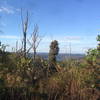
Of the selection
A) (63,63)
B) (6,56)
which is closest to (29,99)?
(63,63)

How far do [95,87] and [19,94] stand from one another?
2320 millimetres

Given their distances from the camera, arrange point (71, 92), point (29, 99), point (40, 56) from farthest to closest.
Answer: point (40, 56) → point (71, 92) → point (29, 99)

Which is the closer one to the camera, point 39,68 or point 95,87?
point 95,87

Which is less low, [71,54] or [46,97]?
[71,54]

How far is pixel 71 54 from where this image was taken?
25.1 ft

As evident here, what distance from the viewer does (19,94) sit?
5805mm

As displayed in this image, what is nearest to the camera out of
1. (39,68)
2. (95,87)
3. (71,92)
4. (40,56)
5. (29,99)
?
(29,99)

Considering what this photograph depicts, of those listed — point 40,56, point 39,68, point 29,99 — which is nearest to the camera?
point 29,99

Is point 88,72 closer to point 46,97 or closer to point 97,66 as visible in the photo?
point 97,66

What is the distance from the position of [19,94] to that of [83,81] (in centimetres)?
195

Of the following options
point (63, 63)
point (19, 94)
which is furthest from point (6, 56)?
point (19, 94)

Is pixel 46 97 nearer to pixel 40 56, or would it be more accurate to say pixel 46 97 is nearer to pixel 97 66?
pixel 97 66

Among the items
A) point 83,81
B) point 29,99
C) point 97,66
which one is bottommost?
point 29,99

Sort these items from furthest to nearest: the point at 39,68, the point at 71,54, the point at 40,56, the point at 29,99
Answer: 1. the point at 40,56
2. the point at 39,68
3. the point at 71,54
4. the point at 29,99
